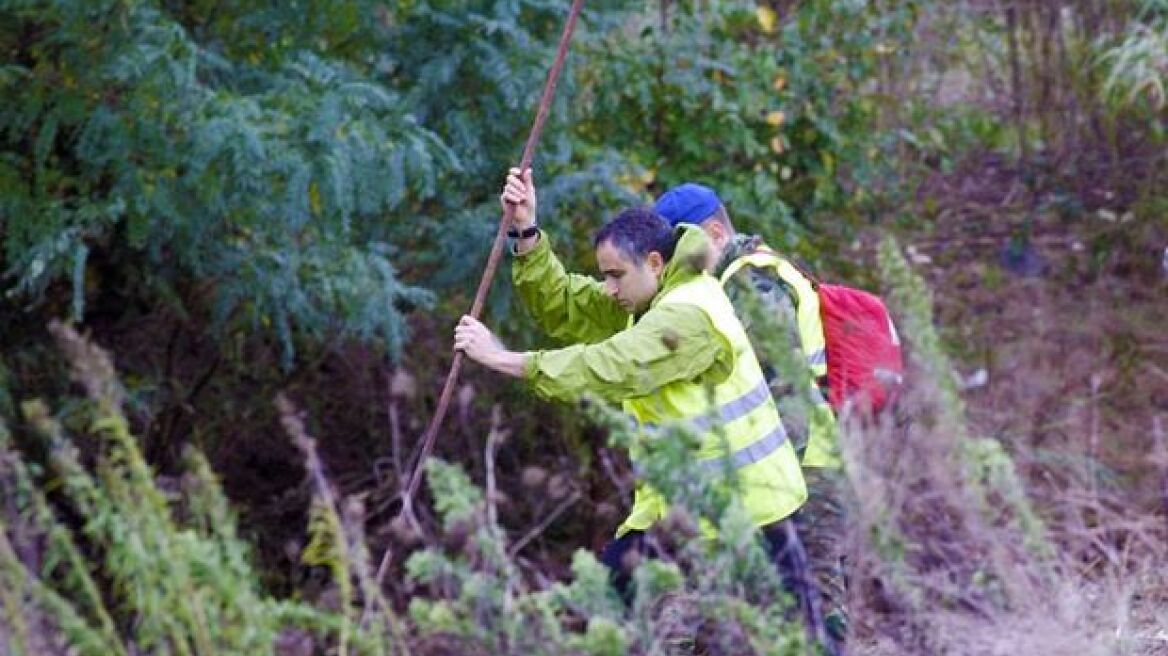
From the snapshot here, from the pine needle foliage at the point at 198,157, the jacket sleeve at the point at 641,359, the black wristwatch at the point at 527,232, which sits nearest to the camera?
the jacket sleeve at the point at 641,359

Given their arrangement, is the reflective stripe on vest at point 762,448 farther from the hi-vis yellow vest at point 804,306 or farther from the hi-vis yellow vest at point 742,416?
the hi-vis yellow vest at point 804,306

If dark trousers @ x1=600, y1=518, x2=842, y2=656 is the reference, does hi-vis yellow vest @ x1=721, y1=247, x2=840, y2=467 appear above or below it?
above

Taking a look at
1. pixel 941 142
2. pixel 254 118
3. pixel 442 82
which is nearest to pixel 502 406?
pixel 442 82

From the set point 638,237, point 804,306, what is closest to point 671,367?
point 638,237

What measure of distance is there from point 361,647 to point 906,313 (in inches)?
47.4

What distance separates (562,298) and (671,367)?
930mm

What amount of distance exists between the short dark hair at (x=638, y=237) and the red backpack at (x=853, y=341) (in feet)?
1.52

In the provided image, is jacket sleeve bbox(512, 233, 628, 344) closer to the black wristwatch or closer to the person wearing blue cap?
the black wristwatch

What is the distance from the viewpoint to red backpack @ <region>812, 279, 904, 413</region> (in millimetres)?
5555

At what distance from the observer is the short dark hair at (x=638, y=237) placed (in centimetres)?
545

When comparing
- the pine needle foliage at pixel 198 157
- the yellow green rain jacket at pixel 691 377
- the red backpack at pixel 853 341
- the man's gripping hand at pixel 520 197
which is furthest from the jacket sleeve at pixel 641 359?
the pine needle foliage at pixel 198 157

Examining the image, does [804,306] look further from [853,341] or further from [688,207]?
[688,207]

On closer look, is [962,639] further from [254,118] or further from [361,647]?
[254,118]

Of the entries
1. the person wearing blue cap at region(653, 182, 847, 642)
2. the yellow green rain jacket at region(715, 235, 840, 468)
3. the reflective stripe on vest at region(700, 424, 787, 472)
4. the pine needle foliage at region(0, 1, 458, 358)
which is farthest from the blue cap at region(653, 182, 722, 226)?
the pine needle foliage at region(0, 1, 458, 358)
